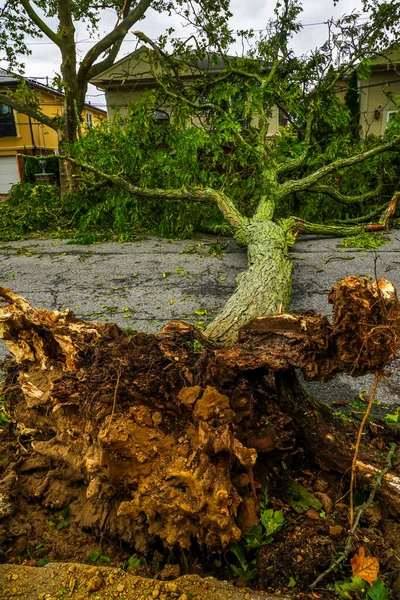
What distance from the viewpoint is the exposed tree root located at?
1426mm

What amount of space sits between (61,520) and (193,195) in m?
5.26

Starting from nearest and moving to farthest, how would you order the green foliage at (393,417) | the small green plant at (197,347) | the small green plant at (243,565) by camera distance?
the small green plant at (243,565), the small green plant at (197,347), the green foliage at (393,417)

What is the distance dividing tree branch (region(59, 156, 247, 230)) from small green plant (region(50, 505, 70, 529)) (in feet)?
14.6

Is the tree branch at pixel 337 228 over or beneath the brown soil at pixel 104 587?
over

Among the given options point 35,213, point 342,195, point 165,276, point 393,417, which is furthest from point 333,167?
point 35,213

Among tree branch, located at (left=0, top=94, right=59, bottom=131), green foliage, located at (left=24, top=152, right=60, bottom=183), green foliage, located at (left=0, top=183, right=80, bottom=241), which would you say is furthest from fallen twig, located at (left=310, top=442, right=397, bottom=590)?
green foliage, located at (left=24, top=152, right=60, bottom=183)

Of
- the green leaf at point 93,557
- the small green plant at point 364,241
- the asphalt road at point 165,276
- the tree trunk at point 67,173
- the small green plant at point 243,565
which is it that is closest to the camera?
the small green plant at point 243,565

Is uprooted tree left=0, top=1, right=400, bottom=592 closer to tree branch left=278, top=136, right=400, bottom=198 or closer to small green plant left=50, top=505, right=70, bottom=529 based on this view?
small green plant left=50, top=505, right=70, bottom=529

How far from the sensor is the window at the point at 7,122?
70.2ft

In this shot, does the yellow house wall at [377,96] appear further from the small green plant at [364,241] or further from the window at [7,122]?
the window at [7,122]

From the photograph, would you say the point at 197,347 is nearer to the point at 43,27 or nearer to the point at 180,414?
the point at 180,414

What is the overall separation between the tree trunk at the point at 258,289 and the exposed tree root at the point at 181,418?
497mm

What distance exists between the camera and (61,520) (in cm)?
166

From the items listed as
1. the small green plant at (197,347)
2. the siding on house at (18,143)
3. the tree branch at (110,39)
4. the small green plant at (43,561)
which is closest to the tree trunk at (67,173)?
the tree branch at (110,39)
